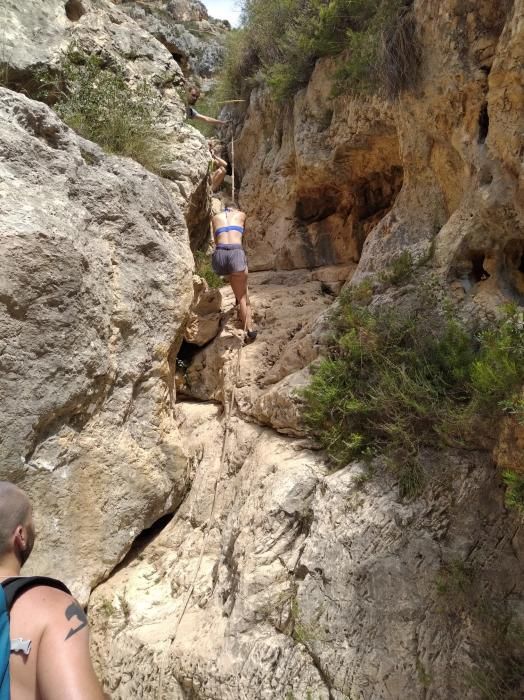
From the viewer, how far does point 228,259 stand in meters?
5.18

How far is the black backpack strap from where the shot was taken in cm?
151

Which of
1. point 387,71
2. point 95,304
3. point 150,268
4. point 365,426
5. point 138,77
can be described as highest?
point 138,77

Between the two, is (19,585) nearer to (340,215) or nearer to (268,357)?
(268,357)

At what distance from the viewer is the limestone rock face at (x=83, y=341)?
3158 millimetres

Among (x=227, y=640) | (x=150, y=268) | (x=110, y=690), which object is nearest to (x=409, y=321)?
(x=150, y=268)

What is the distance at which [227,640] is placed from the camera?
2.90 m

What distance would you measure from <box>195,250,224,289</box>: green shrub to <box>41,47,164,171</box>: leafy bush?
47.0 inches

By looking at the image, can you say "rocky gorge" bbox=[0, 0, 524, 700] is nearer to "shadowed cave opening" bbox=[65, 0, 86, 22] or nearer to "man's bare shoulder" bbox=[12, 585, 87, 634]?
"shadowed cave opening" bbox=[65, 0, 86, 22]

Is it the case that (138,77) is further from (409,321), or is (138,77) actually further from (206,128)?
(409,321)

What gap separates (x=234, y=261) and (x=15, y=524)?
12.3ft

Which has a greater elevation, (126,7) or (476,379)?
(126,7)

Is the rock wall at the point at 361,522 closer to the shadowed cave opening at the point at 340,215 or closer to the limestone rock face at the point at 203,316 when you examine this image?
the limestone rock face at the point at 203,316

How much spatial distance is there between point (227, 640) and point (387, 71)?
16.0ft

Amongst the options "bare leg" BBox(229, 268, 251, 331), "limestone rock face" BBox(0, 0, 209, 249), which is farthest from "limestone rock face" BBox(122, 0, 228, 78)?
"bare leg" BBox(229, 268, 251, 331)
